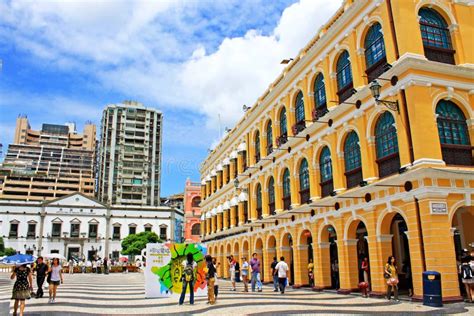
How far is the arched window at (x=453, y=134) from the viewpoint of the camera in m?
14.8

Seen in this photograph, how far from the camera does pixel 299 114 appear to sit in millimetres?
23422

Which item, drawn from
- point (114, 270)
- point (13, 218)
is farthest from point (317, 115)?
point (13, 218)

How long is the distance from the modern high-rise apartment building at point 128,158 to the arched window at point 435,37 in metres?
92.9

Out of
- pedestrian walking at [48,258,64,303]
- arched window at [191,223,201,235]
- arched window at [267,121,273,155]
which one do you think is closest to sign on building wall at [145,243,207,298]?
pedestrian walking at [48,258,64,303]

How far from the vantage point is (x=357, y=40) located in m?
17.8

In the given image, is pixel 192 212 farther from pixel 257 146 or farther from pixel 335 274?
pixel 335 274

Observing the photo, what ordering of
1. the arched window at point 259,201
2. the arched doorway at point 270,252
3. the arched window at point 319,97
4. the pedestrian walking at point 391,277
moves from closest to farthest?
the pedestrian walking at point 391,277 < the arched window at point 319,97 < the arched doorway at point 270,252 < the arched window at point 259,201

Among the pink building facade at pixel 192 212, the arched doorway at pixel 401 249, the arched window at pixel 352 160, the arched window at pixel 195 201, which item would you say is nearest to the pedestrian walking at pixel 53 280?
the arched window at pixel 352 160

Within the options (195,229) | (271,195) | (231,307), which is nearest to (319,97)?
(271,195)

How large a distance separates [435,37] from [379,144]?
15.2ft

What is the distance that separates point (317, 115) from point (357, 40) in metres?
4.39

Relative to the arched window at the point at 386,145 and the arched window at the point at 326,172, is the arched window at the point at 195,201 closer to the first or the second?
the arched window at the point at 326,172

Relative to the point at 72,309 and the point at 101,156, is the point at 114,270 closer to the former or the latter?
the point at 72,309

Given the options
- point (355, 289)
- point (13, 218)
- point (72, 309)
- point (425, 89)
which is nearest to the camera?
point (72, 309)
